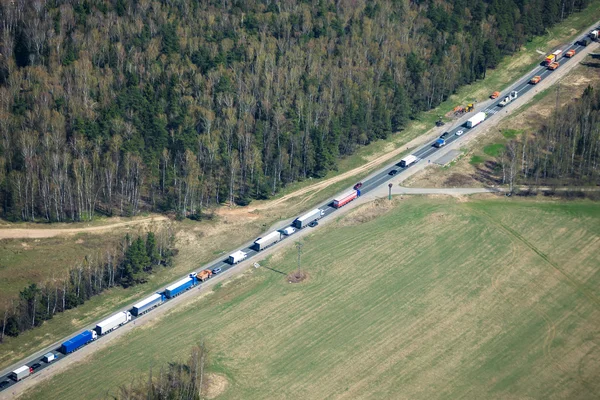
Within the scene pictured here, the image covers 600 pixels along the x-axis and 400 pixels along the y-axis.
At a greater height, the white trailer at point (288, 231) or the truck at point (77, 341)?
the white trailer at point (288, 231)

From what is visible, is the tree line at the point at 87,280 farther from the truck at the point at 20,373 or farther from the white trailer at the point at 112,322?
the truck at the point at 20,373

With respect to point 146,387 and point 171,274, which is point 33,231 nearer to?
point 171,274

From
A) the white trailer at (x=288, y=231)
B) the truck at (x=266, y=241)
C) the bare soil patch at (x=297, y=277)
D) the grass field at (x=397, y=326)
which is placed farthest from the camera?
the white trailer at (x=288, y=231)

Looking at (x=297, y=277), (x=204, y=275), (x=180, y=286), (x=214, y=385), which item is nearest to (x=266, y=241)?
(x=297, y=277)

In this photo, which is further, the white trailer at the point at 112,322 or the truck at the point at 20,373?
the white trailer at the point at 112,322

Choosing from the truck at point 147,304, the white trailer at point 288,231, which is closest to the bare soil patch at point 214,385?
the truck at point 147,304

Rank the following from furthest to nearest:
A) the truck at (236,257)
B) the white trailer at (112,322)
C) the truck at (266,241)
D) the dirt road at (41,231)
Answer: the dirt road at (41,231), the truck at (266,241), the truck at (236,257), the white trailer at (112,322)

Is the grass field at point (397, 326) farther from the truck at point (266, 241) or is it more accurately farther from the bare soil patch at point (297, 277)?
the truck at point (266, 241)

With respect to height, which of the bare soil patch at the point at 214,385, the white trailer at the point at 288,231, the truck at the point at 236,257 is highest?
the white trailer at the point at 288,231
